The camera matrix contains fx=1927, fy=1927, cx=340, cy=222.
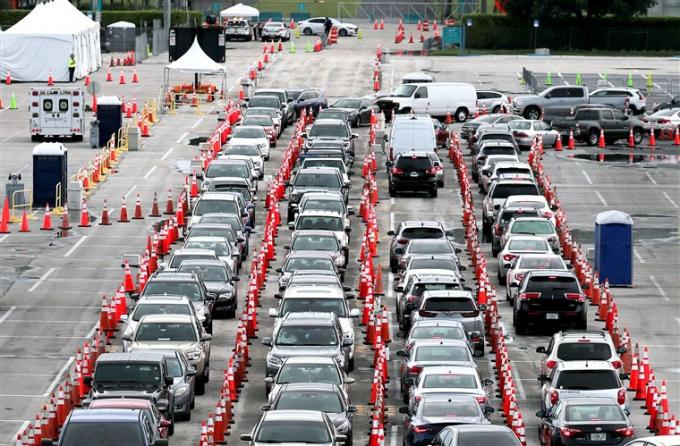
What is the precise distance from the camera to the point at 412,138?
57.9 meters

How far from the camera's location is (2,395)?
3312 centimetres

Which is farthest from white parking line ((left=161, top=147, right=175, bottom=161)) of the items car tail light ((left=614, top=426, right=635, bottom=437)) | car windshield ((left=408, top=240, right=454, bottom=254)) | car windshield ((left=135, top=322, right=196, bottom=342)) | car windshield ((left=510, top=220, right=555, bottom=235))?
car tail light ((left=614, top=426, right=635, bottom=437))

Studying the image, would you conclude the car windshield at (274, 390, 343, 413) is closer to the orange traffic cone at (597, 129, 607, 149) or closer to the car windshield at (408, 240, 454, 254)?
the car windshield at (408, 240, 454, 254)

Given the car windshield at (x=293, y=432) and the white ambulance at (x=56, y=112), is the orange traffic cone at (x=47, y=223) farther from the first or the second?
the car windshield at (x=293, y=432)

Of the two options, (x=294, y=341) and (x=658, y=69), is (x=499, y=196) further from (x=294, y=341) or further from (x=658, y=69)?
(x=658, y=69)

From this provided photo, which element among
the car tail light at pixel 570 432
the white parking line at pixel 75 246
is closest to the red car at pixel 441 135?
the white parking line at pixel 75 246

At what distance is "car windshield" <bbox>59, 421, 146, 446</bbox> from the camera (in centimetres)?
2441

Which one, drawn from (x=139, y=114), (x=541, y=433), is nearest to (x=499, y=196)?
(x=541, y=433)

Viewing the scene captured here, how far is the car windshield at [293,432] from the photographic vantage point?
994 inches

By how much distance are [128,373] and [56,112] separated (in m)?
38.2

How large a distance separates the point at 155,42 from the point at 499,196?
53.7 metres

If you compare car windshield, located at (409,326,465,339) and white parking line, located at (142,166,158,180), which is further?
white parking line, located at (142,166,158,180)

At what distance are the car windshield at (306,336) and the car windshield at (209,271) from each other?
6.16 metres

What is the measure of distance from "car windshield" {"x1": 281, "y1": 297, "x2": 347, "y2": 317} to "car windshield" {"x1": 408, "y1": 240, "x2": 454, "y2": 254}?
23.2ft
